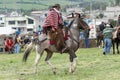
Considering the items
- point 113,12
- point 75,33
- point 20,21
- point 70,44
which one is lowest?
point 113,12

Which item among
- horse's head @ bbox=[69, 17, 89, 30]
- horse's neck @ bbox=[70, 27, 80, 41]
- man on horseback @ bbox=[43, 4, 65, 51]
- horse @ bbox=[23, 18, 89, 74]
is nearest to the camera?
man on horseback @ bbox=[43, 4, 65, 51]

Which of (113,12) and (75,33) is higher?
(75,33)

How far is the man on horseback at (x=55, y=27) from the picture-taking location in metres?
14.7

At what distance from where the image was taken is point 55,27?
14594 millimetres

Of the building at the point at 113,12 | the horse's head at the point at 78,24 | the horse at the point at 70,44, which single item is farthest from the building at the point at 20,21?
the horse at the point at 70,44

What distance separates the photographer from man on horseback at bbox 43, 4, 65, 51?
14656 mm

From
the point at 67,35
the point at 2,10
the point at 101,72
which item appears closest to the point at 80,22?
the point at 67,35

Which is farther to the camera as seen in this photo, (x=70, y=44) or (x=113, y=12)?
(x=113, y=12)

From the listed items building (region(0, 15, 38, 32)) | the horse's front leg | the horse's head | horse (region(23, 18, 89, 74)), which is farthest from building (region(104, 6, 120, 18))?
the horse's front leg

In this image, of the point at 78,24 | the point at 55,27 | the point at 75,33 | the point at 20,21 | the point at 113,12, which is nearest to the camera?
the point at 55,27

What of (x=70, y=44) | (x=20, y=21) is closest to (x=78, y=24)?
(x=70, y=44)

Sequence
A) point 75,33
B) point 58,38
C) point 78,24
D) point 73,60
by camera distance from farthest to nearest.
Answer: point 78,24
point 75,33
point 73,60
point 58,38

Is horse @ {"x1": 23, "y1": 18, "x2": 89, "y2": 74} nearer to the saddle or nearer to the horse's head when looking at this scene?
the horse's head

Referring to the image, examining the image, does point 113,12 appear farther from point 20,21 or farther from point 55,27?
point 55,27
